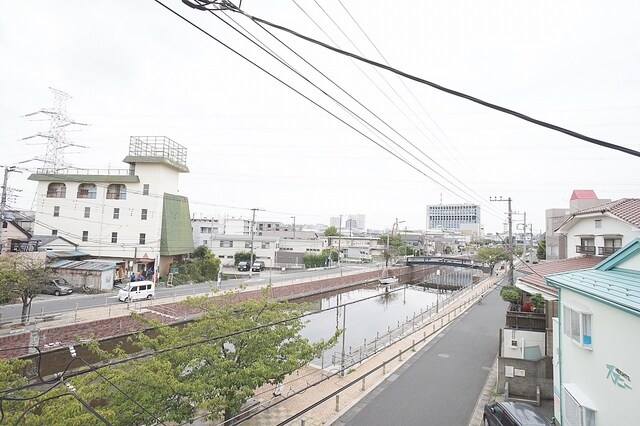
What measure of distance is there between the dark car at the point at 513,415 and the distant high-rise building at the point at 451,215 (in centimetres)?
18016

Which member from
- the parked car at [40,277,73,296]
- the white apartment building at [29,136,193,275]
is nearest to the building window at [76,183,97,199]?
the white apartment building at [29,136,193,275]

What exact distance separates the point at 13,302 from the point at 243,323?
20.1 meters

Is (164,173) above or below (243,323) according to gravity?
above

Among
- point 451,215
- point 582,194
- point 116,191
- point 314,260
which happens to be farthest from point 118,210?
point 451,215

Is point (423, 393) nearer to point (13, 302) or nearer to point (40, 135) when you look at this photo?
point (13, 302)

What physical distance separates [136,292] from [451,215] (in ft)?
613

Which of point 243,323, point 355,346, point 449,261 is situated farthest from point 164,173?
point 449,261

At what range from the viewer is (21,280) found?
16484 millimetres

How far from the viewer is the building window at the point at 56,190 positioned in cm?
3428

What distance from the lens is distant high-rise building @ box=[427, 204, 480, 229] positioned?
18025 cm

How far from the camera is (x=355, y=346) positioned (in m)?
21.9

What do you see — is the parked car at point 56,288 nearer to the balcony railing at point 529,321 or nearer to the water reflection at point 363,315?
the water reflection at point 363,315

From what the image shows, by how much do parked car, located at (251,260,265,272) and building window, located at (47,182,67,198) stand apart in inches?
865

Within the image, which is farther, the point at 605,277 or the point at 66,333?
the point at 66,333
